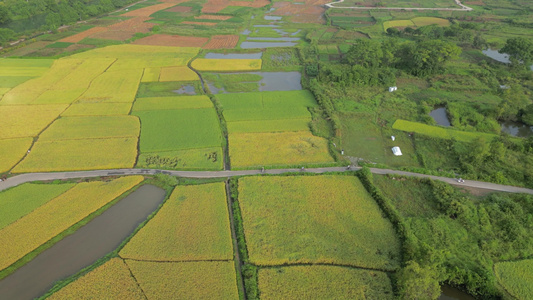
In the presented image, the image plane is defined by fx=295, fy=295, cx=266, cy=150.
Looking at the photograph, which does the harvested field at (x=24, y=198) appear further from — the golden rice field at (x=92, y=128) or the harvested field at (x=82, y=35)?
the harvested field at (x=82, y=35)

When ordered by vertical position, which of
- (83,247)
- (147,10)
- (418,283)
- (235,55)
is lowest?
(418,283)

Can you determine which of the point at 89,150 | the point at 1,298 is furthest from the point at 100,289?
the point at 89,150

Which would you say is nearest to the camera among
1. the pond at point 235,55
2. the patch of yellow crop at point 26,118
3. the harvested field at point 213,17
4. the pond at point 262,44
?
the patch of yellow crop at point 26,118

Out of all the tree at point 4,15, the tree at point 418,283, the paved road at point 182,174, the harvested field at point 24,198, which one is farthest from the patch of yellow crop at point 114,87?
the tree at point 4,15

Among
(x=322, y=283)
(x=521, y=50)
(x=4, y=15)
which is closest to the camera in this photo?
(x=322, y=283)

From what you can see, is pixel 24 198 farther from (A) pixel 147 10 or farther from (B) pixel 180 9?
(B) pixel 180 9

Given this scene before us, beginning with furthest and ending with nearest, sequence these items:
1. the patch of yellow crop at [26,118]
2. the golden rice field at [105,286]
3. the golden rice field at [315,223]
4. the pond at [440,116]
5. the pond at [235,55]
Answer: the pond at [235,55] < the pond at [440,116] < the patch of yellow crop at [26,118] < the golden rice field at [315,223] < the golden rice field at [105,286]

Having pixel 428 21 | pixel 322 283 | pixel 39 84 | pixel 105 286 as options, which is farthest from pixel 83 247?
pixel 428 21
